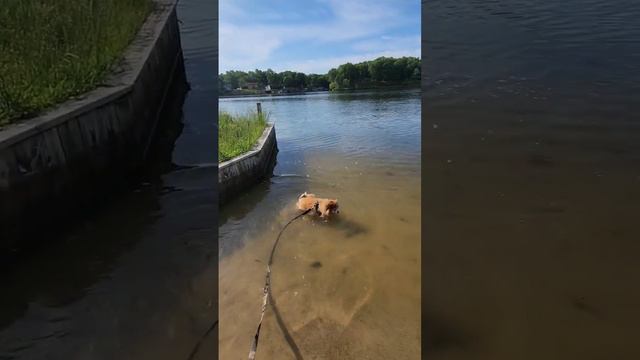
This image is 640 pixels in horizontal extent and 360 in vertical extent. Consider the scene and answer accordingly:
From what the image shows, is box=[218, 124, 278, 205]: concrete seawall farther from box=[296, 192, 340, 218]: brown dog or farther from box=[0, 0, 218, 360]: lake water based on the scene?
box=[296, 192, 340, 218]: brown dog

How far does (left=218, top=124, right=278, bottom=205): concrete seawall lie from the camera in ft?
19.7

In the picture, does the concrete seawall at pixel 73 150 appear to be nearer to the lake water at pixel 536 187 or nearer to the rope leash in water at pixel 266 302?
the rope leash in water at pixel 266 302

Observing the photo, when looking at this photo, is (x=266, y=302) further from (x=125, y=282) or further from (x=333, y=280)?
(x=125, y=282)

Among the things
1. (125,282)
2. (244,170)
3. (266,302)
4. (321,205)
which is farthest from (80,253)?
(244,170)

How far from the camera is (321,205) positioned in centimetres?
554

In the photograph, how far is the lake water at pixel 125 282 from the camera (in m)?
2.93

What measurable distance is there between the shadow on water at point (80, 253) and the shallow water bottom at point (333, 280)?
3.25ft

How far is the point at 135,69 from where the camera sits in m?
6.09

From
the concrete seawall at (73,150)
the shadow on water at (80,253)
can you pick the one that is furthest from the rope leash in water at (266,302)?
the concrete seawall at (73,150)

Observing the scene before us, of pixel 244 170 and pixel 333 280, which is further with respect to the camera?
pixel 244 170

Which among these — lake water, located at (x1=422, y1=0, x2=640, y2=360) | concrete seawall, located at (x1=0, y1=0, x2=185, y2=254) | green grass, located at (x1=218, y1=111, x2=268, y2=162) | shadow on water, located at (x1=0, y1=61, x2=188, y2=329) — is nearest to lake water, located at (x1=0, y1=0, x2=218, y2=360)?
shadow on water, located at (x1=0, y1=61, x2=188, y2=329)

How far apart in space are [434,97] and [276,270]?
20.5 feet

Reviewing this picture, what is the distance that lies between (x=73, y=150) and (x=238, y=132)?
5.04 meters

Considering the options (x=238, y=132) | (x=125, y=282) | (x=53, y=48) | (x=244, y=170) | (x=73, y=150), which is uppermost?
(x=53, y=48)
